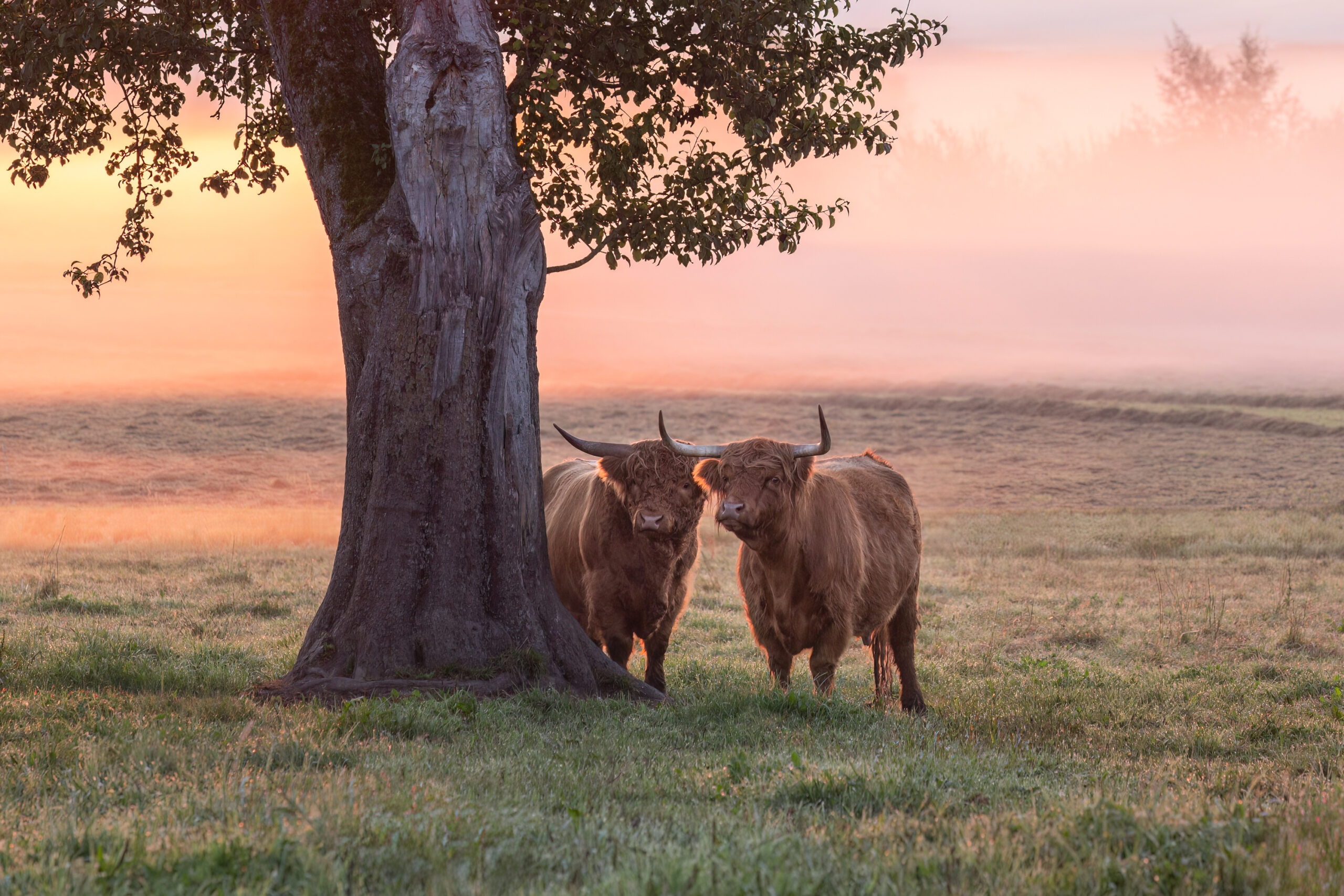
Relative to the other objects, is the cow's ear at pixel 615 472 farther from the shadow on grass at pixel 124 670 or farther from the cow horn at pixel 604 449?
the shadow on grass at pixel 124 670

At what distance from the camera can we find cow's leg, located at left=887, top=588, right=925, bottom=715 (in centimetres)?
1009

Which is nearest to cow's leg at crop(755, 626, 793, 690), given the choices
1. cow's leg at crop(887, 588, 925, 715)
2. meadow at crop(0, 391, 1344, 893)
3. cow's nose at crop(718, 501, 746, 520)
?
meadow at crop(0, 391, 1344, 893)

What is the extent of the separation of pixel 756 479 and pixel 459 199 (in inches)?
120

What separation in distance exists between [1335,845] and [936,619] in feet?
35.4

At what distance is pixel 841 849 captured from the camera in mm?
4160

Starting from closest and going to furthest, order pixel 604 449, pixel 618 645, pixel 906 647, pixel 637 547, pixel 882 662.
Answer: pixel 618 645
pixel 637 547
pixel 604 449
pixel 882 662
pixel 906 647

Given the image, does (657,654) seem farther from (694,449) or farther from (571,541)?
(694,449)

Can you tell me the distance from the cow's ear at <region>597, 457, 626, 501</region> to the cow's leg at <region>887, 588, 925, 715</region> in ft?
9.01

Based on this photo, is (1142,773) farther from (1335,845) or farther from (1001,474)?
(1001,474)

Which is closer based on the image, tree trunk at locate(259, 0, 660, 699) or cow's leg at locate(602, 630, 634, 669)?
tree trunk at locate(259, 0, 660, 699)

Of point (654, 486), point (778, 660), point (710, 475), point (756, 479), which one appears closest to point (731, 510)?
point (756, 479)

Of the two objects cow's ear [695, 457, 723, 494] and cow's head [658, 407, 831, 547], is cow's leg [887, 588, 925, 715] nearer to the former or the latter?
cow's head [658, 407, 831, 547]

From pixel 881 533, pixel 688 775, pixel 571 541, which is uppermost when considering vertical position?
pixel 881 533

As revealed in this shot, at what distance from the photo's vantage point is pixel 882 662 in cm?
1028
